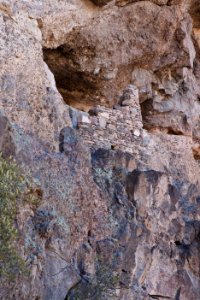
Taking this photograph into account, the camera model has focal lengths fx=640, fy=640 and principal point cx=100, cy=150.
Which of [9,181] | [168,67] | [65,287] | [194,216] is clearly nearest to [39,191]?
[9,181]

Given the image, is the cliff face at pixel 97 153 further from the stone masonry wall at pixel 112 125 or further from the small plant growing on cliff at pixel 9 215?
the small plant growing on cliff at pixel 9 215

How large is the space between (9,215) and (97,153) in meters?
3.82

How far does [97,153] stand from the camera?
1172 centimetres

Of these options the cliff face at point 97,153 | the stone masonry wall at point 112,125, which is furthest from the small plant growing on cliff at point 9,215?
the stone masonry wall at point 112,125

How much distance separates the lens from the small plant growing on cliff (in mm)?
7797

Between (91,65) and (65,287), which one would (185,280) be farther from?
(91,65)

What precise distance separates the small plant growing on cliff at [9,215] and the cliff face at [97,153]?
0.65 ft

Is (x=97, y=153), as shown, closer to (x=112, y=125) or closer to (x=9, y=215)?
(x=112, y=125)

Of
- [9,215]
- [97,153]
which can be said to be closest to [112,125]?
[97,153]

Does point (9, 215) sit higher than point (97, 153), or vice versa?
point (97, 153)

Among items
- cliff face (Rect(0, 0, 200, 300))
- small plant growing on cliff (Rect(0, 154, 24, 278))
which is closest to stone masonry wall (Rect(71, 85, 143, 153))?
cliff face (Rect(0, 0, 200, 300))

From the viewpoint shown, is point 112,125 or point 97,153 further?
point 112,125

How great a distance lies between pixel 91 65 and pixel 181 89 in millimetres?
3964

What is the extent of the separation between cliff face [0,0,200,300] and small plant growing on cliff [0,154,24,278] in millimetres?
199
